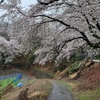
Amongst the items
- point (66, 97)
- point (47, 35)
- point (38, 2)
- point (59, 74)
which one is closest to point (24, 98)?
point (66, 97)

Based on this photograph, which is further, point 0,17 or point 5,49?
point 5,49

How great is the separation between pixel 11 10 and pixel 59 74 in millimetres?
25529

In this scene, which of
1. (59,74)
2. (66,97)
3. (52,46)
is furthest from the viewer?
(59,74)

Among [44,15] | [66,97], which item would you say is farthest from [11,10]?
[66,97]

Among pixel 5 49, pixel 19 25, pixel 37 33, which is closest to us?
pixel 19 25

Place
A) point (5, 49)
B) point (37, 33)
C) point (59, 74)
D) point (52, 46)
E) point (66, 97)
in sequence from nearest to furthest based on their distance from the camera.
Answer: point (37, 33) < point (52, 46) < point (66, 97) < point (59, 74) < point (5, 49)

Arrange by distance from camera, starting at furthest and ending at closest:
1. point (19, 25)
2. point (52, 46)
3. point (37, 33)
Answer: point (52, 46) → point (37, 33) → point (19, 25)

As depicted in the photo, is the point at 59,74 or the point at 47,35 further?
the point at 59,74

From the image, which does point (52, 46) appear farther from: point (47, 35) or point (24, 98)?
point (24, 98)

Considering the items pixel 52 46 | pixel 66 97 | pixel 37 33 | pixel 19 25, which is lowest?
pixel 66 97

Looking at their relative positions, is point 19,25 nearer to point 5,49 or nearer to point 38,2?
point 38,2

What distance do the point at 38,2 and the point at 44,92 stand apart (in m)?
8.93

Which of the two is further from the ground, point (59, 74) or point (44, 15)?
point (44, 15)

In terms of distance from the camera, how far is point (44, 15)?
9984 millimetres
